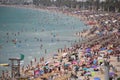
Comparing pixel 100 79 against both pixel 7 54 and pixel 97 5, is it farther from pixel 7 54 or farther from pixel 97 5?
pixel 97 5

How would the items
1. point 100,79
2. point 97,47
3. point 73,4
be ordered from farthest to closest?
1. point 73,4
2. point 97,47
3. point 100,79

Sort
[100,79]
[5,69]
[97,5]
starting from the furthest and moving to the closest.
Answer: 1. [97,5]
2. [5,69]
3. [100,79]

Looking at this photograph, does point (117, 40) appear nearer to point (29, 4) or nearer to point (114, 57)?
point (114, 57)

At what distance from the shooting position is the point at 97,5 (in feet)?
358

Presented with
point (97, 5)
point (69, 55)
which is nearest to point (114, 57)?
point (69, 55)

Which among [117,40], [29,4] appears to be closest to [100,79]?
[117,40]

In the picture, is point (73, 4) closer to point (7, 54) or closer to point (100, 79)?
point (7, 54)

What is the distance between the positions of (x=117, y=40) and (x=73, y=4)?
315 feet

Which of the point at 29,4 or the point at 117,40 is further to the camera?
the point at 29,4

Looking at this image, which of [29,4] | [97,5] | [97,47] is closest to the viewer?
[97,47]

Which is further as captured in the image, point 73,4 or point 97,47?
point 73,4

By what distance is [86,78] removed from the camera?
2270 cm

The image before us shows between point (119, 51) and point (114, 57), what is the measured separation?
86.5 inches

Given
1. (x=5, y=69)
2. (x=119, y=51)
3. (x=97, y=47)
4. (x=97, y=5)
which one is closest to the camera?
(x=5, y=69)
